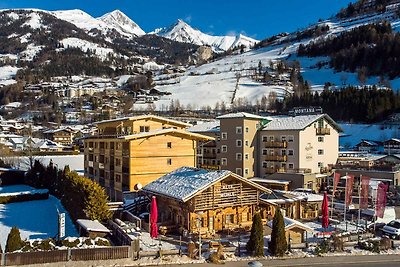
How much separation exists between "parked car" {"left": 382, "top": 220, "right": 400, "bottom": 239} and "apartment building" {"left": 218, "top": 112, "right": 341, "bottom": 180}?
1597 centimetres

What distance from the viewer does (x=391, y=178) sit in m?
37.3

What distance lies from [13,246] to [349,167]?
102ft

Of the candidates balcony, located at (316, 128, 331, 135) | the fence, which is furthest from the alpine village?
balcony, located at (316, 128, 331, 135)

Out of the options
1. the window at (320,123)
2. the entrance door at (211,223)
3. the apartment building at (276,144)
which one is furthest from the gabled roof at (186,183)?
the window at (320,123)

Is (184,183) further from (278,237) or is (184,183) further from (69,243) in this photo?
(69,243)

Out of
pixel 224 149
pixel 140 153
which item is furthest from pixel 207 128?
pixel 140 153

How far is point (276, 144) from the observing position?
1656 inches

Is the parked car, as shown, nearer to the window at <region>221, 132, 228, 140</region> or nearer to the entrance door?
the entrance door

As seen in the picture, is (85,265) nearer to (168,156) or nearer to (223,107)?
(168,156)

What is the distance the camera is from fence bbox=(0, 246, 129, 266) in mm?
17969

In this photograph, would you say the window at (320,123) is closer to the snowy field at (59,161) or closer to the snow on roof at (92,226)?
the snow on roof at (92,226)

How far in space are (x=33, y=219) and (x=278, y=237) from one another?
1639cm

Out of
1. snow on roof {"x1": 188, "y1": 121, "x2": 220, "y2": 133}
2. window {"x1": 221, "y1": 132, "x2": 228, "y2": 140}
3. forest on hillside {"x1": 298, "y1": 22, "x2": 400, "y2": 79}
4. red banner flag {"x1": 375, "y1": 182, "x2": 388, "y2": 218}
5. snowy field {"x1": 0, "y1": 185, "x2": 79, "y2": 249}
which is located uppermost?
forest on hillside {"x1": 298, "y1": 22, "x2": 400, "y2": 79}

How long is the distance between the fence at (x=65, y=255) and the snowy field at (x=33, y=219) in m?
4.64
